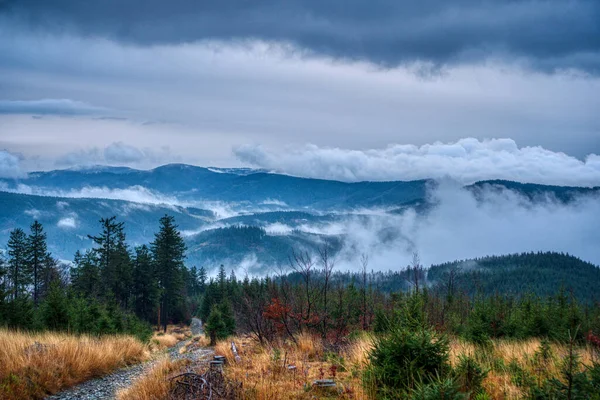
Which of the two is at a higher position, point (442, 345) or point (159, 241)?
point (442, 345)

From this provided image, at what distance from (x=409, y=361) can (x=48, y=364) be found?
27.9 ft

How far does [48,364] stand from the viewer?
9148 millimetres

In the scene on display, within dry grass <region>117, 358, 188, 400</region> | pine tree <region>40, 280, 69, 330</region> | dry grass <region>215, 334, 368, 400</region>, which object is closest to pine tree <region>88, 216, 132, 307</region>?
pine tree <region>40, 280, 69, 330</region>

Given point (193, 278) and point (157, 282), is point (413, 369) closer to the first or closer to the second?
point (157, 282)

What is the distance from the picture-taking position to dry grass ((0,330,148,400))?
8.07 meters

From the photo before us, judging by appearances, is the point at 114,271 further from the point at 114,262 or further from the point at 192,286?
the point at 192,286

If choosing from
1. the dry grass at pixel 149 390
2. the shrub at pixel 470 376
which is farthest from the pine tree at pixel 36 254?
the shrub at pixel 470 376

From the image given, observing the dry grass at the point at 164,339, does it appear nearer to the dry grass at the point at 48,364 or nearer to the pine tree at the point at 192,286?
the dry grass at the point at 48,364

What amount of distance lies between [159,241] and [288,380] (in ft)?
160

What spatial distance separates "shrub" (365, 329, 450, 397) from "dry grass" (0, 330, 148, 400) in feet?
24.1

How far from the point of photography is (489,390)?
6.16 meters

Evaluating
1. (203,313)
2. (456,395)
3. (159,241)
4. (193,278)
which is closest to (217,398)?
(456,395)

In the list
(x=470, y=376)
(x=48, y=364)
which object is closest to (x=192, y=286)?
(x=48, y=364)

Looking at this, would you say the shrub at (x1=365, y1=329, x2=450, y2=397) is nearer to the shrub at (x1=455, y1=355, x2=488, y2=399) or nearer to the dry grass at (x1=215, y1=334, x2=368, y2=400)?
the shrub at (x1=455, y1=355, x2=488, y2=399)
